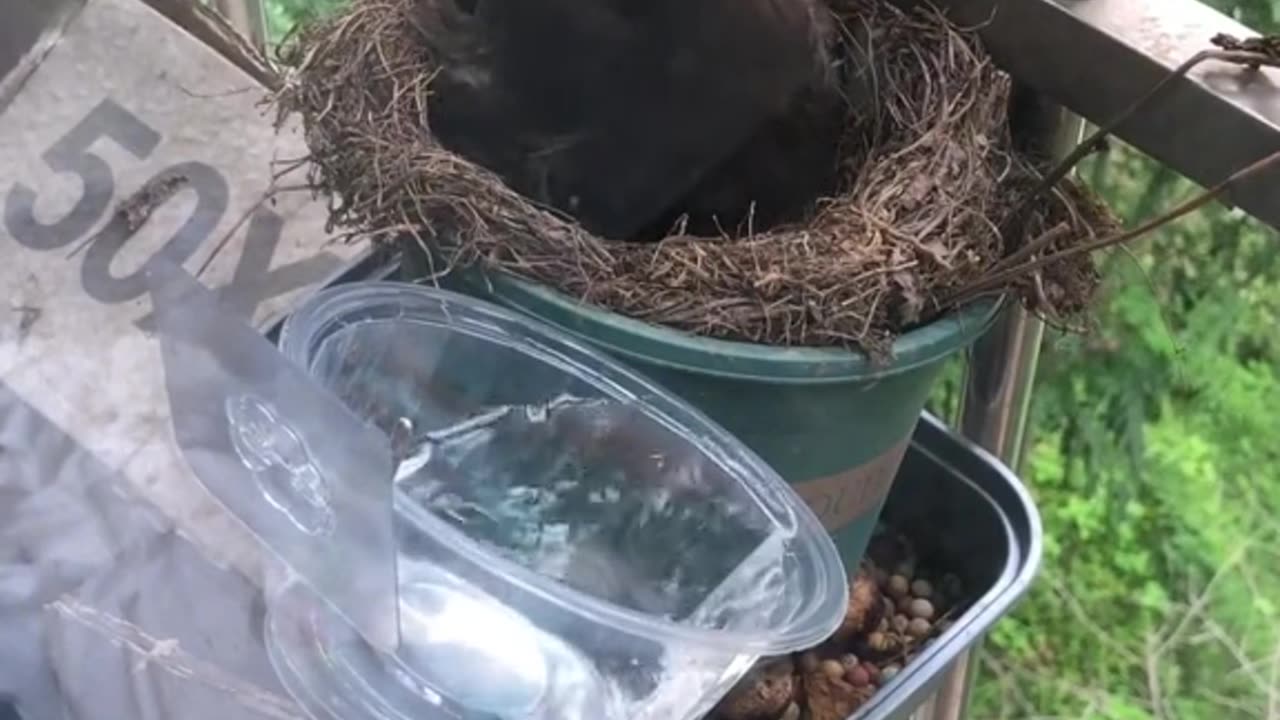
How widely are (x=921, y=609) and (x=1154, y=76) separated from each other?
342 mm

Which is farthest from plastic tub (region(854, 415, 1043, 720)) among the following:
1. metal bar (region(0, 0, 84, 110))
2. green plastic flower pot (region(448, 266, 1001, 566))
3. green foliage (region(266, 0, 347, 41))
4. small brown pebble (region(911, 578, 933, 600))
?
metal bar (region(0, 0, 84, 110))

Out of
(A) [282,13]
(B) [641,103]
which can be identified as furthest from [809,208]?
(A) [282,13]

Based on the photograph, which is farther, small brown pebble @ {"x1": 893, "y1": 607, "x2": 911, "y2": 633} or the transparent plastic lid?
small brown pebble @ {"x1": 893, "y1": 607, "x2": 911, "y2": 633}

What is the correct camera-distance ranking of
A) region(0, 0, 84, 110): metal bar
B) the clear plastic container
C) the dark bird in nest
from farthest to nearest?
region(0, 0, 84, 110): metal bar, the dark bird in nest, the clear plastic container

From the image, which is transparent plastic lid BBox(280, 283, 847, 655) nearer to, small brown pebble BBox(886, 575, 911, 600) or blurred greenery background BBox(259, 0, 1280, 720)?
small brown pebble BBox(886, 575, 911, 600)

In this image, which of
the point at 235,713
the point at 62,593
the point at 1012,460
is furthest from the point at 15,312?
the point at 1012,460

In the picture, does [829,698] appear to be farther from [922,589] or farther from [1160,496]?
[1160,496]

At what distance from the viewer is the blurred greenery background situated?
1.22 metres

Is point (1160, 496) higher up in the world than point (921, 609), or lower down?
lower down

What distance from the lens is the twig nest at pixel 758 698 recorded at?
3.11 ft

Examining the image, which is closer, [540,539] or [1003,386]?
[540,539]

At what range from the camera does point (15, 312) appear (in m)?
1.12

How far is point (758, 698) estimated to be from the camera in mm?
950

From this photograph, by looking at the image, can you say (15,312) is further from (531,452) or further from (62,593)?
(531,452)
